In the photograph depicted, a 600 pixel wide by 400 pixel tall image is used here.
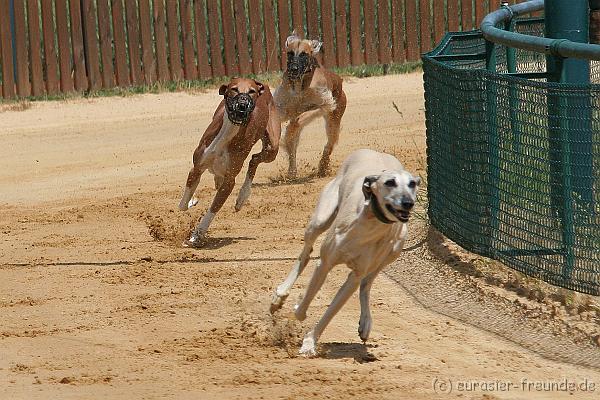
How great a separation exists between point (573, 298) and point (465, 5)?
1157cm

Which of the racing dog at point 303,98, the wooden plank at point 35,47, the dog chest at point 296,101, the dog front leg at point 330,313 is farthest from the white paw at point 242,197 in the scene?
the wooden plank at point 35,47

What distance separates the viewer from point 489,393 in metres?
5.87

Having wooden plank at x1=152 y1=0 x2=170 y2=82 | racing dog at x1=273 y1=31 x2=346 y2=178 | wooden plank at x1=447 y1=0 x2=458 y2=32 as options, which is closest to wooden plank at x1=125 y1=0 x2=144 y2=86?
wooden plank at x1=152 y1=0 x2=170 y2=82

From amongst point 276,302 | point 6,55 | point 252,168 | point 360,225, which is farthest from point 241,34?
point 360,225

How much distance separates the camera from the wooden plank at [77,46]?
637 inches

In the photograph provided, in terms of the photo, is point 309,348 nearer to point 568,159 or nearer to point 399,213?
point 399,213

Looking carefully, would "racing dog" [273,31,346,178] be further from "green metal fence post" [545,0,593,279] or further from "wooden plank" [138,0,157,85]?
"green metal fence post" [545,0,593,279]

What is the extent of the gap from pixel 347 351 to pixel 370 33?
11.3 m

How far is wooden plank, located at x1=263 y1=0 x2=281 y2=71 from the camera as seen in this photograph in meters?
16.9

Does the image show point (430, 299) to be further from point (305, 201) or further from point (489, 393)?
point (305, 201)

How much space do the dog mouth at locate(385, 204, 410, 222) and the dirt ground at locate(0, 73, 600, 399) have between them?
83cm

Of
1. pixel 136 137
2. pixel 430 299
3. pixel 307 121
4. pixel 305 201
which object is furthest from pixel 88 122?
pixel 430 299

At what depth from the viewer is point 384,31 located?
17.6 m

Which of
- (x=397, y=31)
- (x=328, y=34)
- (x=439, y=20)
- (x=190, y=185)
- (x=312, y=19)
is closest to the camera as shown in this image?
(x=190, y=185)
